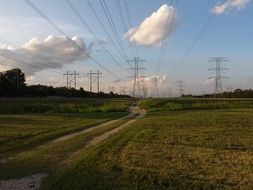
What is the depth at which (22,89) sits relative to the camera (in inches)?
5989

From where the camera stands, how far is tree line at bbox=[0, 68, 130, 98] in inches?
5458

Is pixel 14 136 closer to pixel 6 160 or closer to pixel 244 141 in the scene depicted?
pixel 6 160

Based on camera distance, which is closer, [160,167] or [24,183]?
[24,183]

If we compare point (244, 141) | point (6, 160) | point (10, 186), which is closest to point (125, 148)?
point (6, 160)

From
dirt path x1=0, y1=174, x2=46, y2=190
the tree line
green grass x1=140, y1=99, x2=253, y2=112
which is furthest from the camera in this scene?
the tree line

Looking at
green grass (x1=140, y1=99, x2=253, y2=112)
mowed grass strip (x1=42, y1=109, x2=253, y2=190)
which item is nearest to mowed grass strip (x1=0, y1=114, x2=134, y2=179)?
mowed grass strip (x1=42, y1=109, x2=253, y2=190)

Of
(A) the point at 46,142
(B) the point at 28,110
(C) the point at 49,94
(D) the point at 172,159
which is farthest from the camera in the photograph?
(C) the point at 49,94

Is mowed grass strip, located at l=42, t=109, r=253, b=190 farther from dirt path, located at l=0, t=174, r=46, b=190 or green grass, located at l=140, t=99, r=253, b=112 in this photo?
green grass, located at l=140, t=99, r=253, b=112

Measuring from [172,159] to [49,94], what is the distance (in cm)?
15411

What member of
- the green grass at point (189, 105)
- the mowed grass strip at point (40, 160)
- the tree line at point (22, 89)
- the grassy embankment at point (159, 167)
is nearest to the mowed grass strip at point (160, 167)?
the grassy embankment at point (159, 167)

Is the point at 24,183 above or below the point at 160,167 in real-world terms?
below

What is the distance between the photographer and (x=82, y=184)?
1254 centimetres

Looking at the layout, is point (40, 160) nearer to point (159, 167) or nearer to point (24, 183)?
point (24, 183)

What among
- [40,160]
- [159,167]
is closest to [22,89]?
[40,160]
